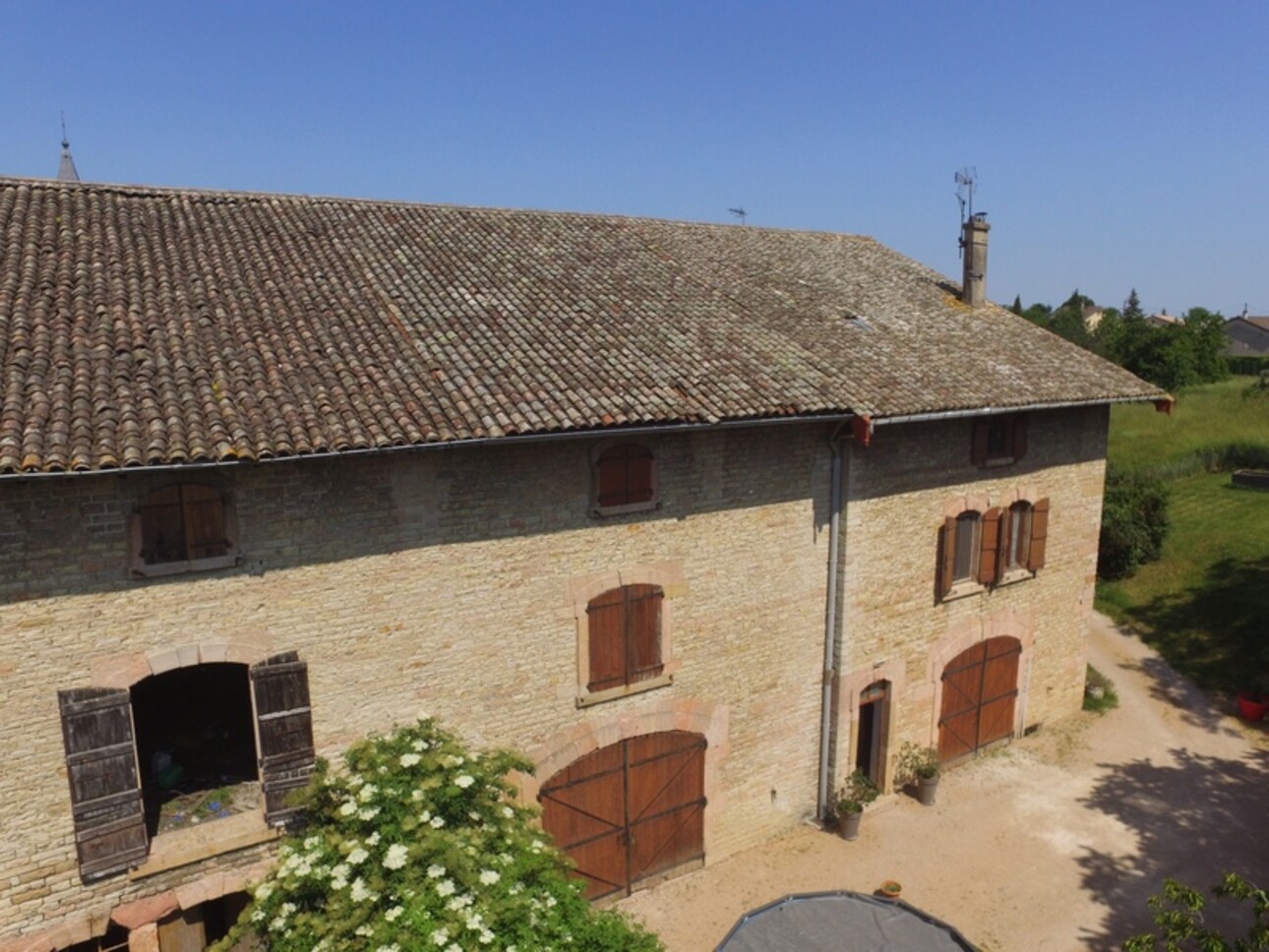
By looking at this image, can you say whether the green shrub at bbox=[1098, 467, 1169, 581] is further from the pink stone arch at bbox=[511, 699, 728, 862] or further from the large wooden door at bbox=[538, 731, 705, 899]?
the large wooden door at bbox=[538, 731, 705, 899]

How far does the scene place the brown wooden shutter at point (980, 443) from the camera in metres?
13.9

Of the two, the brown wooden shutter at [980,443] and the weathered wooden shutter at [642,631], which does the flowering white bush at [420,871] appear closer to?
the weathered wooden shutter at [642,631]

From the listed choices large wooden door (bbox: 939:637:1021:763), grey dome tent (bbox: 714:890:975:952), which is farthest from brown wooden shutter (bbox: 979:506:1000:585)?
grey dome tent (bbox: 714:890:975:952)

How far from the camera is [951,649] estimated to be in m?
14.4

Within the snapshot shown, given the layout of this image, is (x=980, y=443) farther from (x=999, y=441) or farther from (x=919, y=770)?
(x=919, y=770)

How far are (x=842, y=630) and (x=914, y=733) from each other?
9.88 ft

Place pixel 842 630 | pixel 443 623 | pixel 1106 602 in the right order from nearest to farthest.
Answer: pixel 443 623 < pixel 842 630 < pixel 1106 602

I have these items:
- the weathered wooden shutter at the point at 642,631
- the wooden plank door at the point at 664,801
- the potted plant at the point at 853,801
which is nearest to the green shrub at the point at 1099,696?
the potted plant at the point at 853,801

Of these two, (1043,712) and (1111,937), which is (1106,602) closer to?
(1043,712)

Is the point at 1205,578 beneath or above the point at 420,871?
beneath

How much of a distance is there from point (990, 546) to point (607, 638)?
749 centimetres

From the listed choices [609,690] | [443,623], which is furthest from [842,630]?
[443,623]

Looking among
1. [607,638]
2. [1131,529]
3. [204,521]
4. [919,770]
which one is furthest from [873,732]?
[1131,529]

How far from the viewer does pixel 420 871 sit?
7586mm
